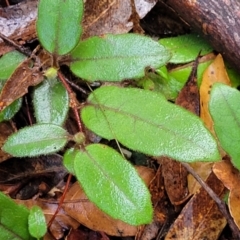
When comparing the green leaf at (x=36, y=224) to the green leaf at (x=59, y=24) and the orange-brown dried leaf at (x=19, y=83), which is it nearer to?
the orange-brown dried leaf at (x=19, y=83)

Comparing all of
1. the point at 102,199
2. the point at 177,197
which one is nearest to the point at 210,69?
the point at 177,197

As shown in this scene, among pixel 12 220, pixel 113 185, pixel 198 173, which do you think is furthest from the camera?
pixel 198 173

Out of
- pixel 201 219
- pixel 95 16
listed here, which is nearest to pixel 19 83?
pixel 95 16

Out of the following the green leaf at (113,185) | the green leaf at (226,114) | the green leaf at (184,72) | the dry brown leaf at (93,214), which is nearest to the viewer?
the green leaf at (113,185)

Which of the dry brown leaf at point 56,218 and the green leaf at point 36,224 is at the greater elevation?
the green leaf at point 36,224

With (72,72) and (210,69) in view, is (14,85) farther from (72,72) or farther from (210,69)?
(210,69)

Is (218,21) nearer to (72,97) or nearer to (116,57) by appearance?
(116,57)

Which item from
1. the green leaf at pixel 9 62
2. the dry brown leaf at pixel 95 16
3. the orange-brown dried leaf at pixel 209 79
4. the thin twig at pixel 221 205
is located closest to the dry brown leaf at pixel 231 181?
the thin twig at pixel 221 205

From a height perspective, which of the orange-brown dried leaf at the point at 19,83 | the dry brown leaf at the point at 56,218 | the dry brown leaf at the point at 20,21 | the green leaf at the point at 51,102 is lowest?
the dry brown leaf at the point at 56,218
